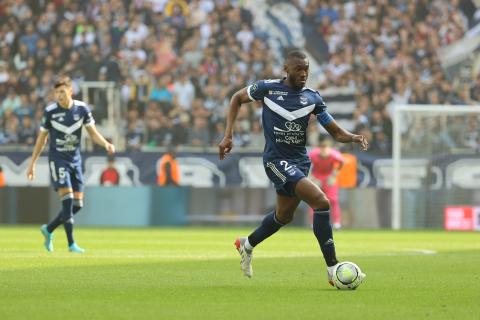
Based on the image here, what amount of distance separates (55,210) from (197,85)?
5513 millimetres

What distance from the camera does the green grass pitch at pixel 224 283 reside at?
298 inches

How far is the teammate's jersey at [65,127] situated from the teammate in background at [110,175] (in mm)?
11463

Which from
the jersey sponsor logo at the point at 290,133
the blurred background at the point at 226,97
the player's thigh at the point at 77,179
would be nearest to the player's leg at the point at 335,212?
the blurred background at the point at 226,97

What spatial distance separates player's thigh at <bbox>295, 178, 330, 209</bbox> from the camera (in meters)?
9.59

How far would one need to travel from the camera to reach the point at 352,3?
3228 centimetres

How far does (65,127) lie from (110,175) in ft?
38.5

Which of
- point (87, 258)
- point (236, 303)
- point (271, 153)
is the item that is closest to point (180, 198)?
point (87, 258)

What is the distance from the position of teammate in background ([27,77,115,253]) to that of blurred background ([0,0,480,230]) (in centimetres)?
1095

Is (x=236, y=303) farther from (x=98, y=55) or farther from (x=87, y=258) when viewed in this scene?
(x=98, y=55)

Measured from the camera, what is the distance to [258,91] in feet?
33.1

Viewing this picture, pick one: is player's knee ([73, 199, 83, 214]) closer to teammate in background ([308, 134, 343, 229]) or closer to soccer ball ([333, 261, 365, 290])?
soccer ball ([333, 261, 365, 290])

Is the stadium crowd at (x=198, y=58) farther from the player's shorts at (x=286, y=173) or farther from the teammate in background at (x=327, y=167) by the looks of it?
the player's shorts at (x=286, y=173)

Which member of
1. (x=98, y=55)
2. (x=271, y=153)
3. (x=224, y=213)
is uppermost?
(x=98, y=55)

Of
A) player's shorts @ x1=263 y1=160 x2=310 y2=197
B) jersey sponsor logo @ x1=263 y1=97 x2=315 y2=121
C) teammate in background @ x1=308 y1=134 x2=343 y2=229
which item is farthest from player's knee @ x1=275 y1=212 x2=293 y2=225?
teammate in background @ x1=308 y1=134 x2=343 y2=229
